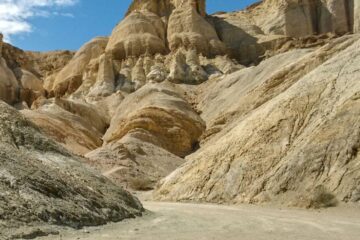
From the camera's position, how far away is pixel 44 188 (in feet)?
34.8

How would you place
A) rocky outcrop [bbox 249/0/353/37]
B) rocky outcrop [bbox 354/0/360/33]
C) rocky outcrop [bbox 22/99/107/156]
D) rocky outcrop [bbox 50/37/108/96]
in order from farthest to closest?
rocky outcrop [bbox 249/0/353/37] → rocky outcrop [bbox 50/37/108/96] → rocky outcrop [bbox 22/99/107/156] → rocky outcrop [bbox 354/0/360/33]

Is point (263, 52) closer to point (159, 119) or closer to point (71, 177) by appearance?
point (159, 119)

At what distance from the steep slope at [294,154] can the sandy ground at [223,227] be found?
2598mm

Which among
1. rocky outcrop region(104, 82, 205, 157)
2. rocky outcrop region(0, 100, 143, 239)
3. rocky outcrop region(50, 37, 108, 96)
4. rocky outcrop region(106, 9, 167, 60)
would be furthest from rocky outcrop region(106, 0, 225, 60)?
rocky outcrop region(0, 100, 143, 239)

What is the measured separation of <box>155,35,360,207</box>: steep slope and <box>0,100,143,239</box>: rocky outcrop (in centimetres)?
552

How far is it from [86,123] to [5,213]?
34.7 m

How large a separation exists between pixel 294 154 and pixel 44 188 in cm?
983

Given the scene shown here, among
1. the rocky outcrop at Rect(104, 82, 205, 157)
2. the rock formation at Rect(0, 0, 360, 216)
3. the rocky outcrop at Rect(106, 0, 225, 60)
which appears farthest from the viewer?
the rocky outcrop at Rect(106, 0, 225, 60)

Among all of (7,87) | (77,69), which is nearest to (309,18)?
(77,69)

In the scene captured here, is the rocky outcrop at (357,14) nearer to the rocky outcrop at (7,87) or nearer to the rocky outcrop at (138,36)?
the rocky outcrop at (138,36)

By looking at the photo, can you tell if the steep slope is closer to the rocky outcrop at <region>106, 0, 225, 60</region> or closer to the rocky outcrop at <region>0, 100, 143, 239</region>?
the rocky outcrop at <region>0, 100, 143, 239</region>

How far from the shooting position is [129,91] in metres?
52.9

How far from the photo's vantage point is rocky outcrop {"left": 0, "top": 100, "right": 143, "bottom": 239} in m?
9.31

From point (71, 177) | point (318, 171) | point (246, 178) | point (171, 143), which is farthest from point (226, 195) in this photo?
point (171, 143)
